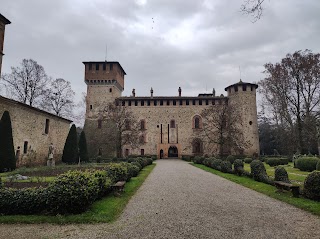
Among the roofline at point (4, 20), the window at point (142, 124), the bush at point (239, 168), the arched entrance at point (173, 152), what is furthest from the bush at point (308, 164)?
the window at point (142, 124)

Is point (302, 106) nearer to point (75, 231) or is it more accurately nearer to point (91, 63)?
point (75, 231)

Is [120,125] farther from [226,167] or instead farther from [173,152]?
[226,167]

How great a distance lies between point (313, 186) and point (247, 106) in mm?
30806

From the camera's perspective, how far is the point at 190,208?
21.6ft

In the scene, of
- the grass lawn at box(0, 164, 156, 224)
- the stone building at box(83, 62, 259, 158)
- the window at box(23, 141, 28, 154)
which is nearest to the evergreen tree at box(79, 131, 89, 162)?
the window at box(23, 141, 28, 154)

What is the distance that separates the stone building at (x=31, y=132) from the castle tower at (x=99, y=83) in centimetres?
1179

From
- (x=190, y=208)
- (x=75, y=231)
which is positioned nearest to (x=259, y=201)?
(x=190, y=208)

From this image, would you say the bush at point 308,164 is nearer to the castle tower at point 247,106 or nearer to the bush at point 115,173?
the bush at point 115,173

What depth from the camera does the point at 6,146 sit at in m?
16.5

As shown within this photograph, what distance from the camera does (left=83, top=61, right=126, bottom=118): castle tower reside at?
1483 inches

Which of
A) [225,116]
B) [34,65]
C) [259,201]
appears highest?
[34,65]

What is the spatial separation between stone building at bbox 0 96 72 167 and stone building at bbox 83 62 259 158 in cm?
1161

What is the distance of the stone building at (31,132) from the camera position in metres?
18.9

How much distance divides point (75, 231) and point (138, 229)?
4.06 ft
